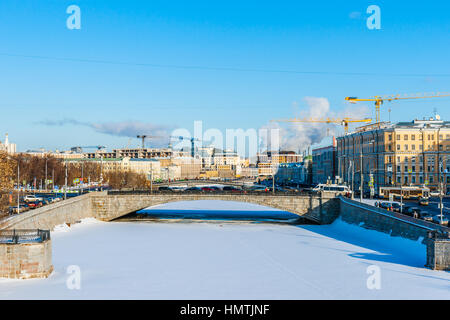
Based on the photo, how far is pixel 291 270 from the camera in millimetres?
32438

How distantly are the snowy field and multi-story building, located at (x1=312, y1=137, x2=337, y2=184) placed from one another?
233 feet

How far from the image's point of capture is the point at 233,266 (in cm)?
3391

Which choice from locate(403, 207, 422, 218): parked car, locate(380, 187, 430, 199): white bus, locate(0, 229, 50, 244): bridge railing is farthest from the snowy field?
locate(380, 187, 430, 199): white bus

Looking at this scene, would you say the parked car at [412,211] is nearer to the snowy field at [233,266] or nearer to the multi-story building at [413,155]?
the snowy field at [233,266]

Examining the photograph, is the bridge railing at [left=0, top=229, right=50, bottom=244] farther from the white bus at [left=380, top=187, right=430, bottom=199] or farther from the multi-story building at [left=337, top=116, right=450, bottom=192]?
the multi-story building at [left=337, top=116, right=450, bottom=192]

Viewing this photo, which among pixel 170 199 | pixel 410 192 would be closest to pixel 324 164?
pixel 410 192

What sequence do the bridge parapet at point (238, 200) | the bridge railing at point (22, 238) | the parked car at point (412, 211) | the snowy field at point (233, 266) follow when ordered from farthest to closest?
1. the bridge parapet at point (238, 200)
2. the parked car at point (412, 211)
3. the bridge railing at point (22, 238)
4. the snowy field at point (233, 266)

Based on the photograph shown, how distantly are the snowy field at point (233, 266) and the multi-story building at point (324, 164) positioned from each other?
70.9 metres

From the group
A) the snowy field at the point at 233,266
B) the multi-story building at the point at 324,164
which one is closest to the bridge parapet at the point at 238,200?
the snowy field at the point at 233,266

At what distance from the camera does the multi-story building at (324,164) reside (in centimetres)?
12244

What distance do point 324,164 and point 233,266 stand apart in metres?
102

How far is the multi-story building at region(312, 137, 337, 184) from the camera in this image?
4820 inches

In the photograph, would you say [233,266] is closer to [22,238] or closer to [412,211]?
[22,238]
